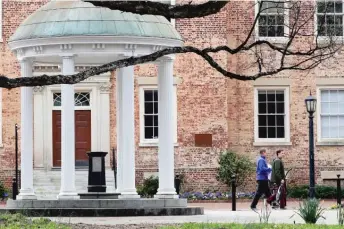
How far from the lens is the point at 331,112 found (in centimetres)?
4109

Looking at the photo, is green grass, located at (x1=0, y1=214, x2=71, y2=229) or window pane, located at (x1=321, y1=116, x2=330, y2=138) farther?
window pane, located at (x1=321, y1=116, x2=330, y2=138)

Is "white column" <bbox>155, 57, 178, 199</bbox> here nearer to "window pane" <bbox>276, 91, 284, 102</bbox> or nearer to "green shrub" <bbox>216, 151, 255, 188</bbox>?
"green shrub" <bbox>216, 151, 255, 188</bbox>

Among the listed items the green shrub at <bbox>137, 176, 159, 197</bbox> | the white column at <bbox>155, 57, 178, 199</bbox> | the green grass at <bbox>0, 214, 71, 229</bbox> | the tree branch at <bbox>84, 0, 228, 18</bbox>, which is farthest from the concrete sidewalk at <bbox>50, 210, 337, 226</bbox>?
the green shrub at <bbox>137, 176, 159, 197</bbox>

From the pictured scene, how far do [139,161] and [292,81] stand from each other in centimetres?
629

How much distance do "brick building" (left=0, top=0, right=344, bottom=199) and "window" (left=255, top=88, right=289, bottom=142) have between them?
0.04 metres

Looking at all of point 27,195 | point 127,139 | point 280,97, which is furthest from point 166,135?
point 280,97

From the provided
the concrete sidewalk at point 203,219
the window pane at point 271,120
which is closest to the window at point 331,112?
the window pane at point 271,120

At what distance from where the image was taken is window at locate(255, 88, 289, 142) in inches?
1607

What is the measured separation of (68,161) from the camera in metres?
26.8

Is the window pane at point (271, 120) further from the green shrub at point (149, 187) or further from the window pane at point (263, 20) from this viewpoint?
the green shrub at point (149, 187)

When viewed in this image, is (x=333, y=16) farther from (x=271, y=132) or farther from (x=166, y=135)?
(x=166, y=135)

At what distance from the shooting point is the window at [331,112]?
40969mm

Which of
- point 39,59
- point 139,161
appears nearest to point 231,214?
point 39,59

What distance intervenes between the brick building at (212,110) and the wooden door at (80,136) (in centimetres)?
18
